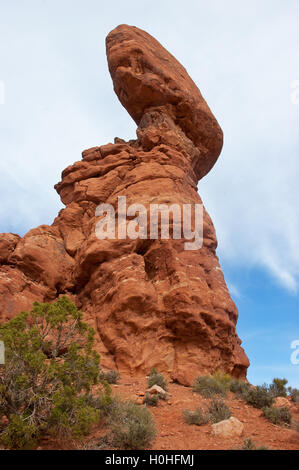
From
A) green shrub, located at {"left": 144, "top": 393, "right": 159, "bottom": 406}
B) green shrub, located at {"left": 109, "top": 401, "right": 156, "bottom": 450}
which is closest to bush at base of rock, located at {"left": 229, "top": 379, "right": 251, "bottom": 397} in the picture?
green shrub, located at {"left": 144, "top": 393, "right": 159, "bottom": 406}

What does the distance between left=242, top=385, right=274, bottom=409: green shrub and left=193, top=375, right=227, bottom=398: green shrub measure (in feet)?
2.18

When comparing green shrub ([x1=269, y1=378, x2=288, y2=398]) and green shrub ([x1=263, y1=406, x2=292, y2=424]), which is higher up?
green shrub ([x1=269, y1=378, x2=288, y2=398])

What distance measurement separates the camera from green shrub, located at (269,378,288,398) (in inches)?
435

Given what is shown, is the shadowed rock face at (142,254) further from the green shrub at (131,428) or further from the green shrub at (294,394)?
the green shrub at (131,428)

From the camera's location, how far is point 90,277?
15.2m

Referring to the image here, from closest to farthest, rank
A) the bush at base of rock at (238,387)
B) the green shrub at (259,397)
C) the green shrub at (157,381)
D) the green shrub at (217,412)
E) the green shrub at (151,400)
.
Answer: the green shrub at (217,412), the green shrub at (151,400), the green shrub at (259,397), the green shrub at (157,381), the bush at base of rock at (238,387)

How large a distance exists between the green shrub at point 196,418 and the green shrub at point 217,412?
15 centimetres

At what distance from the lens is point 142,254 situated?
48.8 feet

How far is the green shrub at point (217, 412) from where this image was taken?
27.3 ft

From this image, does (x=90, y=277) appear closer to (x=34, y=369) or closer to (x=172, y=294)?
(x=172, y=294)

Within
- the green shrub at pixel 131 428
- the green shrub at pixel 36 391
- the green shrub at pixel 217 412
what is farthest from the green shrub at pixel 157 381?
the green shrub at pixel 36 391

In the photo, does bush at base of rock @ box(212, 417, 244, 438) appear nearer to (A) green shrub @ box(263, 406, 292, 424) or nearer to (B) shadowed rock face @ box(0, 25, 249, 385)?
(A) green shrub @ box(263, 406, 292, 424)

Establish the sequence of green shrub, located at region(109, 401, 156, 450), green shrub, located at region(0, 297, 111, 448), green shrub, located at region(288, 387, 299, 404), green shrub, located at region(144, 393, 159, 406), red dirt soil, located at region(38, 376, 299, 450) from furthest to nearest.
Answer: green shrub, located at region(288, 387, 299, 404) < green shrub, located at region(144, 393, 159, 406) < red dirt soil, located at region(38, 376, 299, 450) < green shrub, located at region(109, 401, 156, 450) < green shrub, located at region(0, 297, 111, 448)
